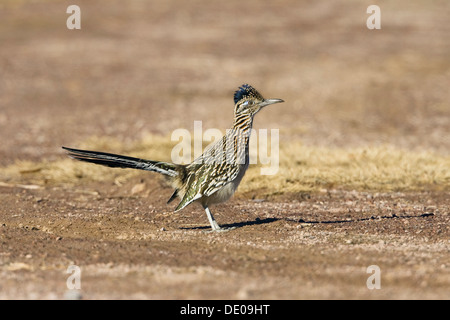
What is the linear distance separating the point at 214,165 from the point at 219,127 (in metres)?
7.71

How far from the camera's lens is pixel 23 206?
8.99 metres

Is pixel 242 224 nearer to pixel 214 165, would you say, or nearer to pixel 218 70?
pixel 214 165

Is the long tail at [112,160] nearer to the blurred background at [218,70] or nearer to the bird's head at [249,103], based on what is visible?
the bird's head at [249,103]

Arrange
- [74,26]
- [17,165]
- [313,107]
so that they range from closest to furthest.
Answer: [17,165] < [313,107] < [74,26]

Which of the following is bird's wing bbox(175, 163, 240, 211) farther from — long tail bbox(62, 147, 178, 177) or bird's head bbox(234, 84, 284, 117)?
bird's head bbox(234, 84, 284, 117)

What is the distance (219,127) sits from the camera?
49.5ft

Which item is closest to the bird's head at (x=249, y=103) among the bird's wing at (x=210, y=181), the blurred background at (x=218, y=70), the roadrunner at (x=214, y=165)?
the roadrunner at (x=214, y=165)

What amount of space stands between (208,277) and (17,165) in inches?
270

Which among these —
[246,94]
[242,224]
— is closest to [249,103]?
[246,94]

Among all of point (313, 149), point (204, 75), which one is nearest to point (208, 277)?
point (313, 149)

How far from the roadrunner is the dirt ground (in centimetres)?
38

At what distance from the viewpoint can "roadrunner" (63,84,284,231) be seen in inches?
286

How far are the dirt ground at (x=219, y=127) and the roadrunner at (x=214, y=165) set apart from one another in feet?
1.23
